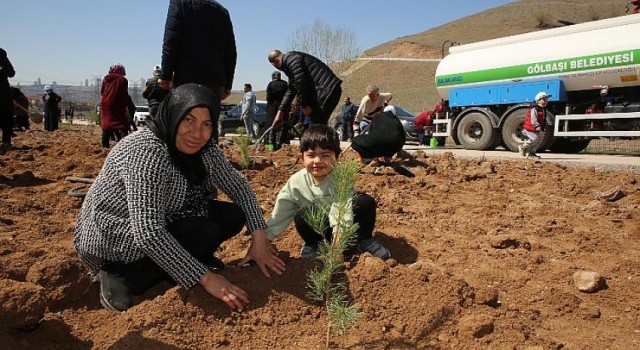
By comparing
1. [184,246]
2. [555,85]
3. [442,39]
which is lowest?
[184,246]

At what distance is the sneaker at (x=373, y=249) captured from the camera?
2859mm

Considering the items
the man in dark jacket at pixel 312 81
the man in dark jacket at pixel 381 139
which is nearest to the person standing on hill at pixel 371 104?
the man in dark jacket at pixel 381 139

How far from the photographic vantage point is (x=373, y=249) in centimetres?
288

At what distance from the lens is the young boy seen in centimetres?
284

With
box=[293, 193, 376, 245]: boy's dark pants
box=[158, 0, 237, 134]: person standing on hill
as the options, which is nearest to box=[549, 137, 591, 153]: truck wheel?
box=[158, 0, 237, 134]: person standing on hill

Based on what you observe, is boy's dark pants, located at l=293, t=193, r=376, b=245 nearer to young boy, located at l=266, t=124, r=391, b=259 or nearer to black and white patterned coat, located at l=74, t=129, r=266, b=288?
young boy, located at l=266, t=124, r=391, b=259

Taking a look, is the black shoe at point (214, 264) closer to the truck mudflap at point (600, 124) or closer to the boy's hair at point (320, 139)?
the boy's hair at point (320, 139)

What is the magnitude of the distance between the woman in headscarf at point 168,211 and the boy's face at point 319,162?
43 cm

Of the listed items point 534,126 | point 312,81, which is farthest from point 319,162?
point 534,126

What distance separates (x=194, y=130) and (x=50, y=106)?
16336mm

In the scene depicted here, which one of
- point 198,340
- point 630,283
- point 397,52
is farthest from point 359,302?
point 397,52

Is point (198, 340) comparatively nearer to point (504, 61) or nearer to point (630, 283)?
point (630, 283)

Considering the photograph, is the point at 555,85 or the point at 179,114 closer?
the point at 179,114

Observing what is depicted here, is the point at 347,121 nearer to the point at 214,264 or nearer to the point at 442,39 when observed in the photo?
the point at 214,264
